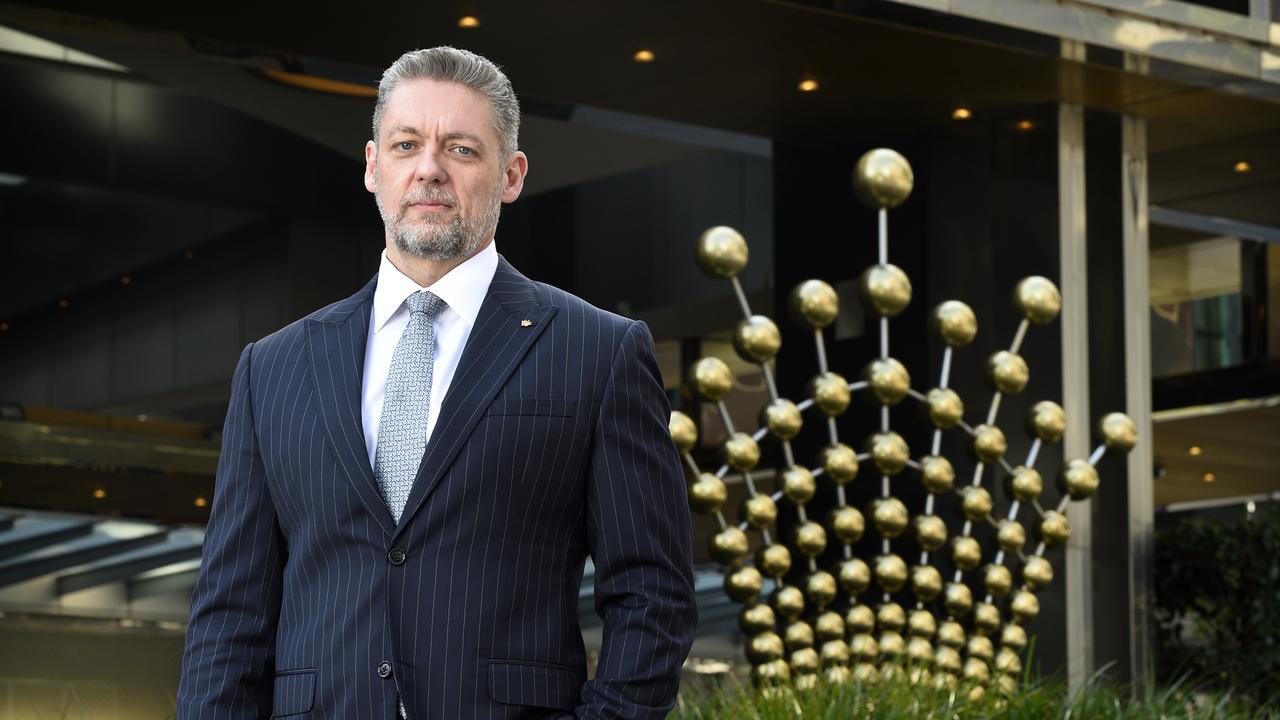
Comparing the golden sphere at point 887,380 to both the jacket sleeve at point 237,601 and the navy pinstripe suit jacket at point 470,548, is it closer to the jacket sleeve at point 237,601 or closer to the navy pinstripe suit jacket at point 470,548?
the navy pinstripe suit jacket at point 470,548

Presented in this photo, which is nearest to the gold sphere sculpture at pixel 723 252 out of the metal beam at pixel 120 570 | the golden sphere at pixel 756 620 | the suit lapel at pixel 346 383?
the golden sphere at pixel 756 620

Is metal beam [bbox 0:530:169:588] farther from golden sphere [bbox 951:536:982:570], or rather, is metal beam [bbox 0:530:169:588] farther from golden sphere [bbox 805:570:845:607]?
golden sphere [bbox 951:536:982:570]

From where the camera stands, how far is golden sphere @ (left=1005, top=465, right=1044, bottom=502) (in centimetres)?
772

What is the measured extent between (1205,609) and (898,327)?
7.54 feet

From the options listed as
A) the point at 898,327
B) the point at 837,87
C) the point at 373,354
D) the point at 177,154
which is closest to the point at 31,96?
the point at 177,154

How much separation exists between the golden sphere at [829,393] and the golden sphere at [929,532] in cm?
78

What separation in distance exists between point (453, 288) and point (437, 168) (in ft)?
0.55

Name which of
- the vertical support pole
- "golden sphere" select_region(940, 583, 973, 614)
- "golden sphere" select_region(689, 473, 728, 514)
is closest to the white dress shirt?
"golden sphere" select_region(689, 473, 728, 514)

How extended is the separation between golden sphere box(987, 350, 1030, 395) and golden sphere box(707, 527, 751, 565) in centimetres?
142

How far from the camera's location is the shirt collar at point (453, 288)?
91.0 inches

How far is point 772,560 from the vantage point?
23.7ft

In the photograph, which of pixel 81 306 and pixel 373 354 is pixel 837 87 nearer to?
pixel 81 306

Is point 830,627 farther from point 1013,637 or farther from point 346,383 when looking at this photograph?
point 346,383

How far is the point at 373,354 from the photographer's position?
234 cm
